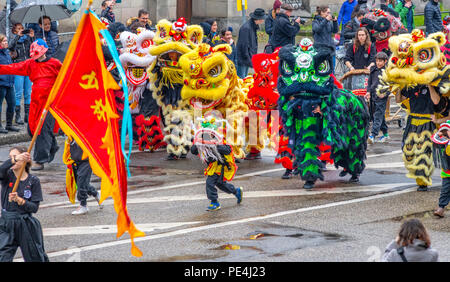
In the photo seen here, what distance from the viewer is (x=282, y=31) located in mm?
18125

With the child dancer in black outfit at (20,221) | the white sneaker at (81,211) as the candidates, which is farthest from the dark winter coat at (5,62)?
the child dancer in black outfit at (20,221)

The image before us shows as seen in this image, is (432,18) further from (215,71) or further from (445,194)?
(445,194)

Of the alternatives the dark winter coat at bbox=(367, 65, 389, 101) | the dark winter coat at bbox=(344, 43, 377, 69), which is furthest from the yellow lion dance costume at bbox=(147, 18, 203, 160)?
the dark winter coat at bbox=(344, 43, 377, 69)

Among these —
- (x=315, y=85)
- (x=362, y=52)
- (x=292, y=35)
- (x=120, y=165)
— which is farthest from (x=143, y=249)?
(x=292, y=35)

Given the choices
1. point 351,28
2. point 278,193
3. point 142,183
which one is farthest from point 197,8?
point 278,193

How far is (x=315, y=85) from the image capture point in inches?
449

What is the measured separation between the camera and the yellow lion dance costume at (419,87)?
35.6 ft

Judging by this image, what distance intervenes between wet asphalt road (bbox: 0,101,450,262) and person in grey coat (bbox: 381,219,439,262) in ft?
5.49

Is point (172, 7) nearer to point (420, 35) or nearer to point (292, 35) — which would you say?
point (292, 35)

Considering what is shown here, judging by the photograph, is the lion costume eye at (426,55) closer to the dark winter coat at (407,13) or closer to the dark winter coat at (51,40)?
the dark winter coat at (51,40)

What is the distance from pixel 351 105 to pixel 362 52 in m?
4.48

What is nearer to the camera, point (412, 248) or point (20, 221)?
point (412, 248)

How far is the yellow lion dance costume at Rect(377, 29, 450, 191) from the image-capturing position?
10852mm

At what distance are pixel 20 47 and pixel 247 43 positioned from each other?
521 centimetres
